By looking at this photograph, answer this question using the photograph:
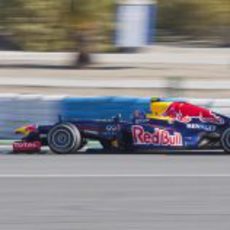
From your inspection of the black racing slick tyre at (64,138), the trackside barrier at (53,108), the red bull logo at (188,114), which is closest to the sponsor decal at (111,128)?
the black racing slick tyre at (64,138)

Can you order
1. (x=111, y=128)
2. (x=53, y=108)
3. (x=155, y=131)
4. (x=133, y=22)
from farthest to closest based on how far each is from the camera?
(x=133, y=22) → (x=53, y=108) → (x=111, y=128) → (x=155, y=131)

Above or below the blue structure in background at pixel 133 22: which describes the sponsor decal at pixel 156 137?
below

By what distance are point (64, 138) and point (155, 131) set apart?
1.28m

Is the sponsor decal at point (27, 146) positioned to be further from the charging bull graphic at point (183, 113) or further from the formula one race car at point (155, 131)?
the charging bull graphic at point (183, 113)

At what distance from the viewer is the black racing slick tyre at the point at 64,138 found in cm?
1288

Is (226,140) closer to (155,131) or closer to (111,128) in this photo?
(155,131)
